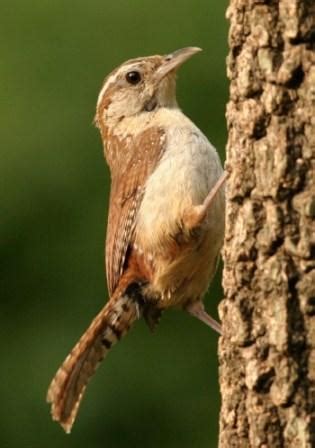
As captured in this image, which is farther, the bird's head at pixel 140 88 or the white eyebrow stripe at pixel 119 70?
the white eyebrow stripe at pixel 119 70

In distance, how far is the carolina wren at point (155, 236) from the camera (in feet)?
25.0

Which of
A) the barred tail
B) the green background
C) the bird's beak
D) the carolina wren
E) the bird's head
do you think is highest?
the bird's beak

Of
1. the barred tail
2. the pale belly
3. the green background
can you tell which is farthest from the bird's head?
the green background

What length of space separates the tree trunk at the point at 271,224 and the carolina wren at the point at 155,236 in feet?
4.91

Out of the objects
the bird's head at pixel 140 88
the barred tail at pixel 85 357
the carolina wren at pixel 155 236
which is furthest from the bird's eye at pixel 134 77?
the barred tail at pixel 85 357

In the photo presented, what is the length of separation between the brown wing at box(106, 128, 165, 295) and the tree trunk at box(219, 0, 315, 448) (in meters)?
2.05

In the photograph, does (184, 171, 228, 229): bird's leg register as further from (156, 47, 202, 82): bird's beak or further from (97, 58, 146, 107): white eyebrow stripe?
(97, 58, 146, 107): white eyebrow stripe

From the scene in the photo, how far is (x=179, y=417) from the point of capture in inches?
501

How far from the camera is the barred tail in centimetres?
775

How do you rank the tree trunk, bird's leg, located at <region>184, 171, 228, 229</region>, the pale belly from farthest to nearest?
the pale belly → bird's leg, located at <region>184, 171, 228, 229</region> → the tree trunk

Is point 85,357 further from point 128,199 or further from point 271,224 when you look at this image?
point 271,224

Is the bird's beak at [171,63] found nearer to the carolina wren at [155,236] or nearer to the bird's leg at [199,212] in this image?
the carolina wren at [155,236]

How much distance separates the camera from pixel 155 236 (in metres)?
7.80

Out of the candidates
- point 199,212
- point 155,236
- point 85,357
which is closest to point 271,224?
point 199,212
